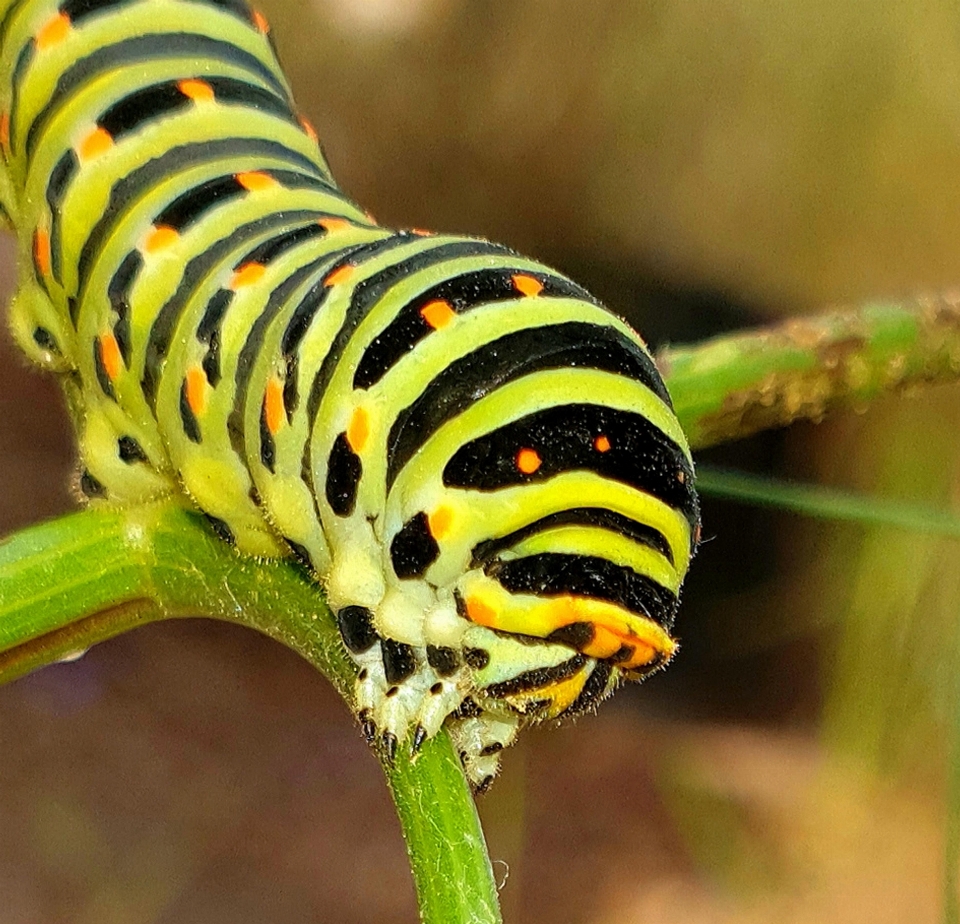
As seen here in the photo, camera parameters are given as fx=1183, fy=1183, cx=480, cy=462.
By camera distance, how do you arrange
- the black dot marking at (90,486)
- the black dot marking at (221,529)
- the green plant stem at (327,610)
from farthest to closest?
the black dot marking at (90,486)
the black dot marking at (221,529)
the green plant stem at (327,610)

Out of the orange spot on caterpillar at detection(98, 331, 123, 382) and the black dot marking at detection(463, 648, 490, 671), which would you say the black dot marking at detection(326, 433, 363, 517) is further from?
the orange spot on caterpillar at detection(98, 331, 123, 382)

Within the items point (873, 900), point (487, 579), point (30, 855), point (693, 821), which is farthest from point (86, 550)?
point (873, 900)

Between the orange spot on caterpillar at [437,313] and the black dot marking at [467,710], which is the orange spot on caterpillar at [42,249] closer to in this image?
the orange spot on caterpillar at [437,313]

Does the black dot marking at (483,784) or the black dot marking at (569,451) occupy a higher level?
the black dot marking at (569,451)

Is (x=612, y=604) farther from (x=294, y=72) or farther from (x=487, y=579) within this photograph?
(x=294, y=72)

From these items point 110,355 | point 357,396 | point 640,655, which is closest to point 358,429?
point 357,396

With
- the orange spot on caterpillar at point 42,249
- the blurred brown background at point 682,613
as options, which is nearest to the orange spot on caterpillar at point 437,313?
the orange spot on caterpillar at point 42,249

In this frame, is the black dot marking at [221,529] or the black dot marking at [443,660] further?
the black dot marking at [221,529]
